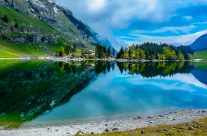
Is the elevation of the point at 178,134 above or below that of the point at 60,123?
above

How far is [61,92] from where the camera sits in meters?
93.1

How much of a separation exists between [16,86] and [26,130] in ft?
182

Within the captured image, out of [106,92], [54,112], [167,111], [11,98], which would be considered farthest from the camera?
[106,92]

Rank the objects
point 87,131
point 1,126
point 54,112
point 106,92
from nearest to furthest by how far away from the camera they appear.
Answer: point 87,131 → point 1,126 → point 54,112 → point 106,92

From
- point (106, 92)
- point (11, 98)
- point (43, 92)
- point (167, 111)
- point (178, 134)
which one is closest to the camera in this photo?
point (178, 134)

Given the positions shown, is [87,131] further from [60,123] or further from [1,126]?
[1,126]

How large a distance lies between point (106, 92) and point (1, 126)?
50.0 metres

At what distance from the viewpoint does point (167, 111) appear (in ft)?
227

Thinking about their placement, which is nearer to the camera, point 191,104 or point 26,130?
point 26,130

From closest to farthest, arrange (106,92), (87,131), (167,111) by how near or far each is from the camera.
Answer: (87,131) < (167,111) < (106,92)

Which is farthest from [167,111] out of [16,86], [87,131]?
[16,86]

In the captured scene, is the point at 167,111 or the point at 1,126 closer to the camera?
the point at 1,126

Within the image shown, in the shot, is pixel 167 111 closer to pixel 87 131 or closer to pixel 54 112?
pixel 54 112

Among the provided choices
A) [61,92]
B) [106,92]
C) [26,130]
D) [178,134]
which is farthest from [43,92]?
[178,134]
